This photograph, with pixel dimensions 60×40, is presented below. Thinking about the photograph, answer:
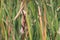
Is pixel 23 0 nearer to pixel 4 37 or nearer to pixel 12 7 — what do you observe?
pixel 12 7

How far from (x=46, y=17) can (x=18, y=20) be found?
0.15 m

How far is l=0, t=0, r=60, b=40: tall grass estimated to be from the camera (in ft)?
2.84

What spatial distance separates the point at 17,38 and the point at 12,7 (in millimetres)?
166

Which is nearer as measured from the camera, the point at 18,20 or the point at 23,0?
the point at 23,0

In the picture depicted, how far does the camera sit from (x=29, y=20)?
86 cm

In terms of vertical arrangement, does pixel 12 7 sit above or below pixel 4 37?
above

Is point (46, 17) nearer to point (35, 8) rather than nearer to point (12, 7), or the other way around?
point (35, 8)

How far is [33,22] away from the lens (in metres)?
0.94

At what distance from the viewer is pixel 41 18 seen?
856 mm

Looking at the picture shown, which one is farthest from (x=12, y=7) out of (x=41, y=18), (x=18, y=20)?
(x=41, y=18)

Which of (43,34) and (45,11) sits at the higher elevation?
(45,11)

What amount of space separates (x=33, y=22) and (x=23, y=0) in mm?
153

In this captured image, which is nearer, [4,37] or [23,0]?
[23,0]

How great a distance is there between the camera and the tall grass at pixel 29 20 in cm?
86
